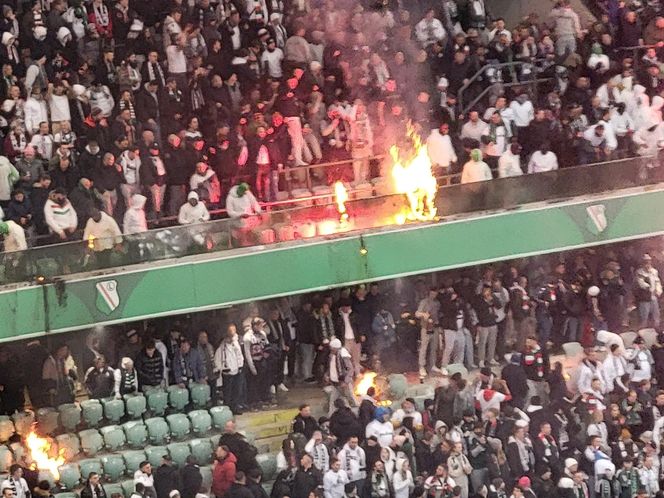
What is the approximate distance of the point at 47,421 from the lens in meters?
17.6

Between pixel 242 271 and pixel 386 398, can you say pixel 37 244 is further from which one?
pixel 386 398

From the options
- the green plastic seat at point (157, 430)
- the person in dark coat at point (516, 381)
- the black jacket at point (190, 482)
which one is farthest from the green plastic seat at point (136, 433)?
the person in dark coat at point (516, 381)

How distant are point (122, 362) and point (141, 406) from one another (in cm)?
58

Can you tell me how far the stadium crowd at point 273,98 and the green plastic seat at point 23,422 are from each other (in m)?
1.91

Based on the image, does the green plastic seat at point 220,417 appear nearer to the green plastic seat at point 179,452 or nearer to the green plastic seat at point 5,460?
the green plastic seat at point 179,452

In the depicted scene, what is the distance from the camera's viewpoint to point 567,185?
755 inches

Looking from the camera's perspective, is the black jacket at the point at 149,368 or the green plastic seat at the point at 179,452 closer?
the green plastic seat at the point at 179,452

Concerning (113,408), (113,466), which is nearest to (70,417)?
Result: (113,408)

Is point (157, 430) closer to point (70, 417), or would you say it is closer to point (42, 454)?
point (70, 417)

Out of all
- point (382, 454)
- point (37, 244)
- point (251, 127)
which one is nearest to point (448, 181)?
point (251, 127)

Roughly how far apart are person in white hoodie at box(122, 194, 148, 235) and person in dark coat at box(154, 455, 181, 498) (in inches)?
114

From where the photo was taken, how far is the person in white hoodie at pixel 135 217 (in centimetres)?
1778

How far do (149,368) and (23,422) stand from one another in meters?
1.60

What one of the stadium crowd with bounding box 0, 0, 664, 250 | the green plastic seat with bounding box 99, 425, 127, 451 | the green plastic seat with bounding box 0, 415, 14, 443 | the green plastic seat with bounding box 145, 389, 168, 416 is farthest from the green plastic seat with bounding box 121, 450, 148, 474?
the stadium crowd with bounding box 0, 0, 664, 250
